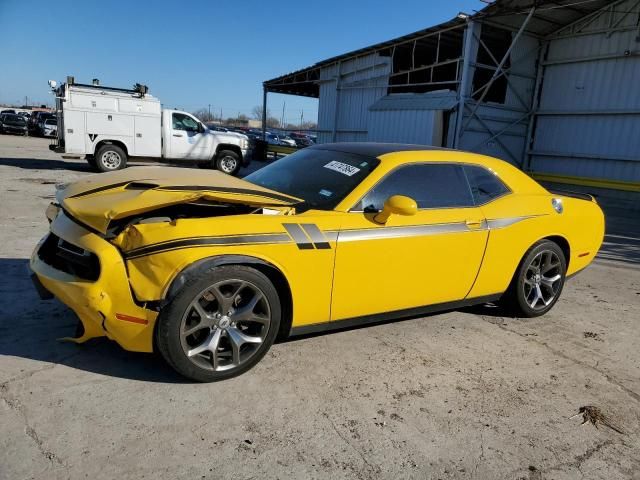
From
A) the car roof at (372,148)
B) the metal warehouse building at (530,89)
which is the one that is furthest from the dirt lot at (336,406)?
the metal warehouse building at (530,89)

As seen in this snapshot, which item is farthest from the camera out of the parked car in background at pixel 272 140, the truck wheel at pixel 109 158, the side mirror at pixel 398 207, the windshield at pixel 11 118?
the parked car in background at pixel 272 140

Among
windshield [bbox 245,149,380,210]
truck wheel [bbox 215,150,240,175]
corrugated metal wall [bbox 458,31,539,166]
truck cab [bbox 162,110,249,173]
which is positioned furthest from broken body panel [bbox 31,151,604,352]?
corrugated metal wall [bbox 458,31,539,166]

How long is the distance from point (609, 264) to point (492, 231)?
3.99 m

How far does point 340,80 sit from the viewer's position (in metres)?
21.8

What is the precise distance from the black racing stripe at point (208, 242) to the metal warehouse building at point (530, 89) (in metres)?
13.1

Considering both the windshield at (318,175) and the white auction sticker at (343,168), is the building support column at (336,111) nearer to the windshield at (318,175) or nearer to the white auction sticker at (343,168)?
the windshield at (318,175)

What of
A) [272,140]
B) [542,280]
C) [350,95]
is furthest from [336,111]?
[542,280]

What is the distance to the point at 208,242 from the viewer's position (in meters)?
2.80

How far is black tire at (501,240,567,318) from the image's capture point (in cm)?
433

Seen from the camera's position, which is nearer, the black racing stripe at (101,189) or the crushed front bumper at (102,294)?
the crushed front bumper at (102,294)

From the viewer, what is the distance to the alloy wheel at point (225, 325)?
2873 millimetres

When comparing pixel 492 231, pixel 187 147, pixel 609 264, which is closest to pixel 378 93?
pixel 187 147

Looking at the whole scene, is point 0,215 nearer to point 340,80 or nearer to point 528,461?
point 528,461

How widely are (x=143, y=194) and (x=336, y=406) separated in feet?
5.69
